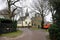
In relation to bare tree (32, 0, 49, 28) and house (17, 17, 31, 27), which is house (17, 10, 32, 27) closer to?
house (17, 17, 31, 27)

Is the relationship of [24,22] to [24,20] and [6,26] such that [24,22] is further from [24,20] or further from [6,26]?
[6,26]

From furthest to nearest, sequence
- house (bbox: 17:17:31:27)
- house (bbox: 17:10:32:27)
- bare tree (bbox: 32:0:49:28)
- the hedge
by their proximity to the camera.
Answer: house (bbox: 17:10:32:27)
house (bbox: 17:17:31:27)
bare tree (bbox: 32:0:49:28)
the hedge

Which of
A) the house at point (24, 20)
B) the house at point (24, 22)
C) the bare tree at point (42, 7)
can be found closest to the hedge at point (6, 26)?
the bare tree at point (42, 7)

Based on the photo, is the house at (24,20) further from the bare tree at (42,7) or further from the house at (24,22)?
the bare tree at (42,7)

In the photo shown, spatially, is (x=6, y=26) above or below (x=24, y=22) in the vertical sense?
below

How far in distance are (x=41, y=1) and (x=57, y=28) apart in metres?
38.3

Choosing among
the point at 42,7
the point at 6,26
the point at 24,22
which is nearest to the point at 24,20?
the point at 24,22

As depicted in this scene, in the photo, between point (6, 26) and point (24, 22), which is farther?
point (24, 22)

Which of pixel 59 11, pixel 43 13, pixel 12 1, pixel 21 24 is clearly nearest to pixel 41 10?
pixel 43 13

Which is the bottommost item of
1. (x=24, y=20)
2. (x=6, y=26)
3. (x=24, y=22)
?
(x=6, y=26)

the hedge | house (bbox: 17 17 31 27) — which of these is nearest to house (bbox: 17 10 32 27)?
house (bbox: 17 17 31 27)

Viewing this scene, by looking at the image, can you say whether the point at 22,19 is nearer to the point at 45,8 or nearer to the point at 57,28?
the point at 45,8

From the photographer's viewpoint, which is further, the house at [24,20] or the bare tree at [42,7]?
the house at [24,20]

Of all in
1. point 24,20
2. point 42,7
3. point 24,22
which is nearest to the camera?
point 42,7
